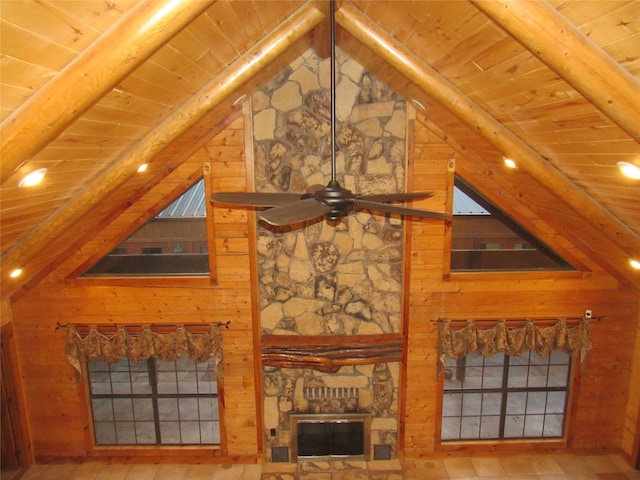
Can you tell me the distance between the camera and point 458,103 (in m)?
3.44

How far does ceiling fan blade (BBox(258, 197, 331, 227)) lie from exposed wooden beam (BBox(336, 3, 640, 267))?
192 cm

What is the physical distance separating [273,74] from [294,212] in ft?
10.1

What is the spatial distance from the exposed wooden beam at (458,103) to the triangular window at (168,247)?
109 inches

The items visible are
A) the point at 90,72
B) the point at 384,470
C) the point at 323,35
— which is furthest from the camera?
the point at 384,470

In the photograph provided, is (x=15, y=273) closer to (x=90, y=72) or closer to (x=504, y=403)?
(x=90, y=72)

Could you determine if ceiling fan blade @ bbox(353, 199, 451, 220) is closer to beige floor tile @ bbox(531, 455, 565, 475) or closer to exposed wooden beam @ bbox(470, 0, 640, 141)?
exposed wooden beam @ bbox(470, 0, 640, 141)

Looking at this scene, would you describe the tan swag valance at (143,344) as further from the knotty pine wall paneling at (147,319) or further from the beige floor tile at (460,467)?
the beige floor tile at (460,467)

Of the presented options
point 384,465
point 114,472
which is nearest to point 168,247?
point 114,472

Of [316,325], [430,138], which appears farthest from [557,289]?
[316,325]

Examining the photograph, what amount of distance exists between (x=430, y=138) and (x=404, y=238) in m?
1.25

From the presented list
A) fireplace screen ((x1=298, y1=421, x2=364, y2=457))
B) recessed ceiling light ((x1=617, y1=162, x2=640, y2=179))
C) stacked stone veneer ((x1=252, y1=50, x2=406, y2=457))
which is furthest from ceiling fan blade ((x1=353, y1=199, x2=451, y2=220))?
fireplace screen ((x1=298, y1=421, x2=364, y2=457))

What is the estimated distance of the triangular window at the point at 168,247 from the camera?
5133mm

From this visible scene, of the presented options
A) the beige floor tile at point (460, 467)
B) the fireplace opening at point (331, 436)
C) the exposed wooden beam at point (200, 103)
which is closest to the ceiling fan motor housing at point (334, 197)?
the exposed wooden beam at point (200, 103)

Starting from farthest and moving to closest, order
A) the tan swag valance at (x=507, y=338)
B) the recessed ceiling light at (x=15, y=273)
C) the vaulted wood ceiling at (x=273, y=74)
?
the tan swag valance at (x=507, y=338)
the recessed ceiling light at (x=15, y=273)
the vaulted wood ceiling at (x=273, y=74)
